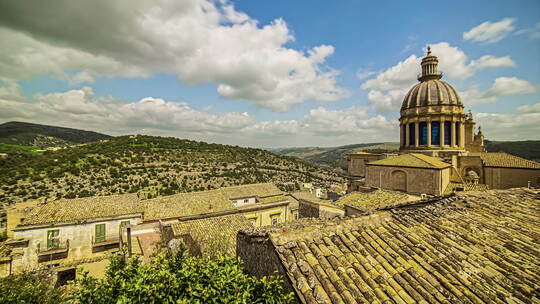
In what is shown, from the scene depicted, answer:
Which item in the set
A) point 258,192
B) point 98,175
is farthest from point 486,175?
point 98,175

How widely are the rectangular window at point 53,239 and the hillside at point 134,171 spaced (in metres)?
20.3

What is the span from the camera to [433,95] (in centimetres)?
2392

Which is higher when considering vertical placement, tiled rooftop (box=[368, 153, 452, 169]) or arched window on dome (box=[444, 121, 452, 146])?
Answer: arched window on dome (box=[444, 121, 452, 146])

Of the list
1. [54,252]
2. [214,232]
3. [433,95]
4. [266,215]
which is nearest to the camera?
[214,232]

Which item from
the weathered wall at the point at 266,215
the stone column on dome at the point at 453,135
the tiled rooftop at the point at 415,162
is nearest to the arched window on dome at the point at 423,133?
the stone column on dome at the point at 453,135

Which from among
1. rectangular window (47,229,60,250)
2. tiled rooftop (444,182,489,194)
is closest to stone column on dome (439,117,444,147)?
tiled rooftop (444,182,489,194)

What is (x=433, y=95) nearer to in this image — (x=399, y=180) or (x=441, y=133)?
(x=441, y=133)

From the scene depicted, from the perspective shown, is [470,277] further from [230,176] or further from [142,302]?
[230,176]

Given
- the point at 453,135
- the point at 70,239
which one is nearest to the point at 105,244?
the point at 70,239

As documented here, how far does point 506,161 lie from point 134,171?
58684 millimetres

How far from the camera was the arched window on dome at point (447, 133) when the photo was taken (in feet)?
77.8

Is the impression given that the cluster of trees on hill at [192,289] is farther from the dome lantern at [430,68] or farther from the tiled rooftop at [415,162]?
the dome lantern at [430,68]

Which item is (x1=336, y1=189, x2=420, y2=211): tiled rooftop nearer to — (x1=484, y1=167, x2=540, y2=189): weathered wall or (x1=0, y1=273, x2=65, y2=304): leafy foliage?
(x1=484, y1=167, x2=540, y2=189): weathered wall

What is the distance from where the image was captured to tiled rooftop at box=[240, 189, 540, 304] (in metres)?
3.12
